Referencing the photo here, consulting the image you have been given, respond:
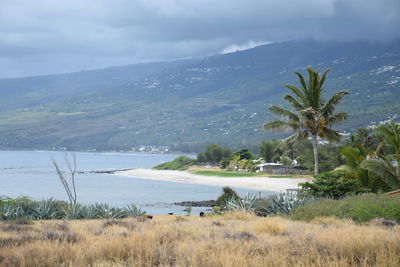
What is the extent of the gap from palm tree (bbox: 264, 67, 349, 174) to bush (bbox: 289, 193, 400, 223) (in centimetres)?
1405

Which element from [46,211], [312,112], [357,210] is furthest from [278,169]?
[357,210]

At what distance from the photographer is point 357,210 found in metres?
15.2

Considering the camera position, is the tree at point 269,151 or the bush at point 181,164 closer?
the tree at point 269,151

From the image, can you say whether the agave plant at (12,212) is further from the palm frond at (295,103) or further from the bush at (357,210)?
the palm frond at (295,103)

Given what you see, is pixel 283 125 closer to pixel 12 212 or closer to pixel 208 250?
pixel 12 212

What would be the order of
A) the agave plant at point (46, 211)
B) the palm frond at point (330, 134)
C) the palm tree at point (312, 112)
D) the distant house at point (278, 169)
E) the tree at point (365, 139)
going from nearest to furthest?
the agave plant at point (46, 211) → the palm tree at point (312, 112) → the palm frond at point (330, 134) → the tree at point (365, 139) → the distant house at point (278, 169)

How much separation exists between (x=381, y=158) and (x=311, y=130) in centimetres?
833

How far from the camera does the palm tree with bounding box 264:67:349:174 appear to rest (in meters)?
31.2

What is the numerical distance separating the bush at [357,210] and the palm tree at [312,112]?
14055 mm

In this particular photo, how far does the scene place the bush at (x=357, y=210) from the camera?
1504 centimetres

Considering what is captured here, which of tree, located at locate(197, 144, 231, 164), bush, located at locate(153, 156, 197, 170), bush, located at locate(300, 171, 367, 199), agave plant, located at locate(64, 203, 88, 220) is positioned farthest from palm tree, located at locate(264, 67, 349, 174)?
bush, located at locate(153, 156, 197, 170)

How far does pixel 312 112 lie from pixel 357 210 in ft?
53.0

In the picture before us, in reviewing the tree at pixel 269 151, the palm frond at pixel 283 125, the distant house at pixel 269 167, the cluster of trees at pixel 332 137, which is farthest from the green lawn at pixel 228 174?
the palm frond at pixel 283 125

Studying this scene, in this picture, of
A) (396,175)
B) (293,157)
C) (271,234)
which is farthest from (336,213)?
(293,157)
